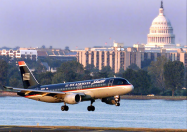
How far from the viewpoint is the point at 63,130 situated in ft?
360

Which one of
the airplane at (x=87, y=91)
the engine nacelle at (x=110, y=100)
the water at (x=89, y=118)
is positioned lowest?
the water at (x=89, y=118)

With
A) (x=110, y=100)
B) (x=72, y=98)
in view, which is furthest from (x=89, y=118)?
(x=72, y=98)

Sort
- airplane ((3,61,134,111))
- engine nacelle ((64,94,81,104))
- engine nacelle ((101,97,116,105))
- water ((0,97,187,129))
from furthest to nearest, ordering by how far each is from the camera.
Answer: water ((0,97,187,129))
engine nacelle ((101,97,116,105))
engine nacelle ((64,94,81,104))
airplane ((3,61,134,111))

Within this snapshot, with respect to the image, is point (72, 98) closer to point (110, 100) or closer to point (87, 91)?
point (87, 91)

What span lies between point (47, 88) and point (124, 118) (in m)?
64.7

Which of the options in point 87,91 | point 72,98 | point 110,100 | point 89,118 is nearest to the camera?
point 72,98

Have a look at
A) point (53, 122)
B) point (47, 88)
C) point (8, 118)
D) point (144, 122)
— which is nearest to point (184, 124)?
point (144, 122)

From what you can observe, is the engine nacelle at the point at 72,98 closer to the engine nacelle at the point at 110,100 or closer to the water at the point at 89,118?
the engine nacelle at the point at 110,100

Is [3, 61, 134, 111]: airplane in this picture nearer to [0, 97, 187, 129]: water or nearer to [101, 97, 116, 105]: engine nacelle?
[101, 97, 116, 105]: engine nacelle

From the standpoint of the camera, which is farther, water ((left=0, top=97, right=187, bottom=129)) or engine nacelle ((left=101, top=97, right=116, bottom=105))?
water ((left=0, top=97, right=187, bottom=129))

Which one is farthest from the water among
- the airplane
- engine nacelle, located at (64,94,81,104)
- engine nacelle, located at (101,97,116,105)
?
engine nacelle, located at (64,94,81,104)

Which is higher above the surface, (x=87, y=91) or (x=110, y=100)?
(x=87, y=91)

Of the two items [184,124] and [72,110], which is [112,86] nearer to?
[184,124]

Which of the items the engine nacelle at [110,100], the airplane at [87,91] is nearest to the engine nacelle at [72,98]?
the airplane at [87,91]
